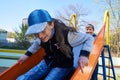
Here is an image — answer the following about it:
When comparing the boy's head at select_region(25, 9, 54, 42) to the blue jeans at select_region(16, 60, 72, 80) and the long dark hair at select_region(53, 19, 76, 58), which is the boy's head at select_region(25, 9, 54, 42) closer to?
the long dark hair at select_region(53, 19, 76, 58)

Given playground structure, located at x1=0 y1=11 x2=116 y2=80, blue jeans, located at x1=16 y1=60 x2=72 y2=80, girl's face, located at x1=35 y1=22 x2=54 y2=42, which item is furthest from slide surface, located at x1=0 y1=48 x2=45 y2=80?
girl's face, located at x1=35 y1=22 x2=54 y2=42

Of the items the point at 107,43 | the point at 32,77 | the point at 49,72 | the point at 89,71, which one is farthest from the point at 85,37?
the point at 107,43

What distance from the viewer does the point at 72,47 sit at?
9.91 feet

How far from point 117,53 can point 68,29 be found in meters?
25.4

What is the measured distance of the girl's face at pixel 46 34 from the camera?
263 cm

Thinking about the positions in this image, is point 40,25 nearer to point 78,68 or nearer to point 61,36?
point 61,36

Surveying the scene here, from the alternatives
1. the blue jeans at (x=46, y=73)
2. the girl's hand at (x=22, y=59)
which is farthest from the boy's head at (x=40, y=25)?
the girl's hand at (x=22, y=59)

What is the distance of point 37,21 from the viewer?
2.66 m

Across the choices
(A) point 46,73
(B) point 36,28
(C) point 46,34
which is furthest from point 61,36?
(A) point 46,73

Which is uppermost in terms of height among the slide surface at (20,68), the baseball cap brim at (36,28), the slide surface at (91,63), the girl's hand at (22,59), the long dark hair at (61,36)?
the baseball cap brim at (36,28)

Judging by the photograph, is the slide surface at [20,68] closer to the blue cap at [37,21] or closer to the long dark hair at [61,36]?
the long dark hair at [61,36]

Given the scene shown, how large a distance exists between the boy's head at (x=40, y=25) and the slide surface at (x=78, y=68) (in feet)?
1.47

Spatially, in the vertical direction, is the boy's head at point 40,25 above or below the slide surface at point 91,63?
above

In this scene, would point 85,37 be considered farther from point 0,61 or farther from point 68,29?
point 0,61
